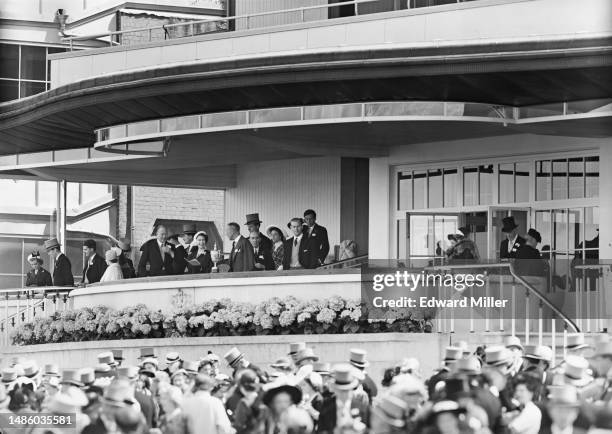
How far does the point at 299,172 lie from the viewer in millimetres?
33781

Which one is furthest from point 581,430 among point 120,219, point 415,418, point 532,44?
point 120,219

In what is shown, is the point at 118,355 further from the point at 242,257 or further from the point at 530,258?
the point at 530,258

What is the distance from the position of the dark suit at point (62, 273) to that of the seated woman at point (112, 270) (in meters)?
1.32

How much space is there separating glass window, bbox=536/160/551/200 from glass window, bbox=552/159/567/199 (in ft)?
0.38

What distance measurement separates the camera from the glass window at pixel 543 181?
28.4 meters

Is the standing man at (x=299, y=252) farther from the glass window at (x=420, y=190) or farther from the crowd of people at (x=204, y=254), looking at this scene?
the glass window at (x=420, y=190)

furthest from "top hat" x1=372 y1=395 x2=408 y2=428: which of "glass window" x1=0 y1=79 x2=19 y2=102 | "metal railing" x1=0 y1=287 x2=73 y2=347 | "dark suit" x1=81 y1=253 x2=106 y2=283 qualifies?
"glass window" x1=0 y1=79 x2=19 y2=102

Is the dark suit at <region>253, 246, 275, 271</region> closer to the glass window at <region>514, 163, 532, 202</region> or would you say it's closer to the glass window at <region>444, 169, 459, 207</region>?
the glass window at <region>444, 169, 459, 207</region>

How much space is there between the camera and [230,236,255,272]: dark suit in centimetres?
2748

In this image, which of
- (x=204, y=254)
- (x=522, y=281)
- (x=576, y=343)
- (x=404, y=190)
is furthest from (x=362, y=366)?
(x=404, y=190)

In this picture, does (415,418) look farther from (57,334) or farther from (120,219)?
(120,219)

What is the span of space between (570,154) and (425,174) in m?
3.09

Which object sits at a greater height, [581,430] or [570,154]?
[570,154]

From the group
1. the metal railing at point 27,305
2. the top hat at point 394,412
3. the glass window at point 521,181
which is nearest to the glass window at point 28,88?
the metal railing at point 27,305
